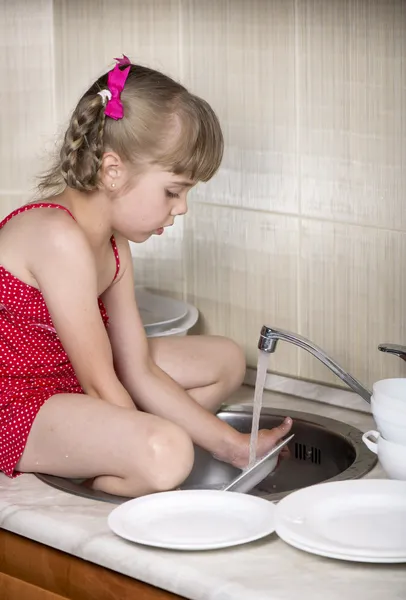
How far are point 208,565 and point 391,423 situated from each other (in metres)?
0.29

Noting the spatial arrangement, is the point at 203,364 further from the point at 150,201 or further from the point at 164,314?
the point at 150,201

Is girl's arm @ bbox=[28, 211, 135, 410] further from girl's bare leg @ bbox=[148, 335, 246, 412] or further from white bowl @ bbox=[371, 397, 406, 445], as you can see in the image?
white bowl @ bbox=[371, 397, 406, 445]

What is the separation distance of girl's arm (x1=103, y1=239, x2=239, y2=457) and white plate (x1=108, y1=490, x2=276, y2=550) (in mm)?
306

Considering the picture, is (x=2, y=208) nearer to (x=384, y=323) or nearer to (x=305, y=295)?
(x=305, y=295)

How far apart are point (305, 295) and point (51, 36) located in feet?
2.27

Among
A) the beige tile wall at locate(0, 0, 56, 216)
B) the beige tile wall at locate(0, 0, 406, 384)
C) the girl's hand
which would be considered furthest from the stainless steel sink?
the beige tile wall at locate(0, 0, 56, 216)

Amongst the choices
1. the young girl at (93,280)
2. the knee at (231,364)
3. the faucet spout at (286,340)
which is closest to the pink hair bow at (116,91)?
the young girl at (93,280)

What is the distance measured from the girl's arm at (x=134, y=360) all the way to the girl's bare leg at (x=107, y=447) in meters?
0.16

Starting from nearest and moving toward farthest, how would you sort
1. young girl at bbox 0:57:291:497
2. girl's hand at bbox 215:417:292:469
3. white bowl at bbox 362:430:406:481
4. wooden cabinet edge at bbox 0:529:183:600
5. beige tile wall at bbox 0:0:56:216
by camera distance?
1. wooden cabinet edge at bbox 0:529:183:600
2. white bowl at bbox 362:430:406:481
3. young girl at bbox 0:57:291:497
4. girl's hand at bbox 215:417:292:469
5. beige tile wall at bbox 0:0:56:216

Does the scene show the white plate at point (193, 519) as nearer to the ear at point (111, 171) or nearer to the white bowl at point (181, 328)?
the ear at point (111, 171)

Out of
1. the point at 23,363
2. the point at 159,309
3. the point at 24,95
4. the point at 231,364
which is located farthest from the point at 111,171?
the point at 24,95

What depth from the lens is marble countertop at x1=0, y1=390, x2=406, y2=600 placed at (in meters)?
1.21

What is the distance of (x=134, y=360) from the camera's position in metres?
1.74

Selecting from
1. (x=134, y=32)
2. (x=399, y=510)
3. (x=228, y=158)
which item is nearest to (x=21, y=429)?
(x=399, y=510)
